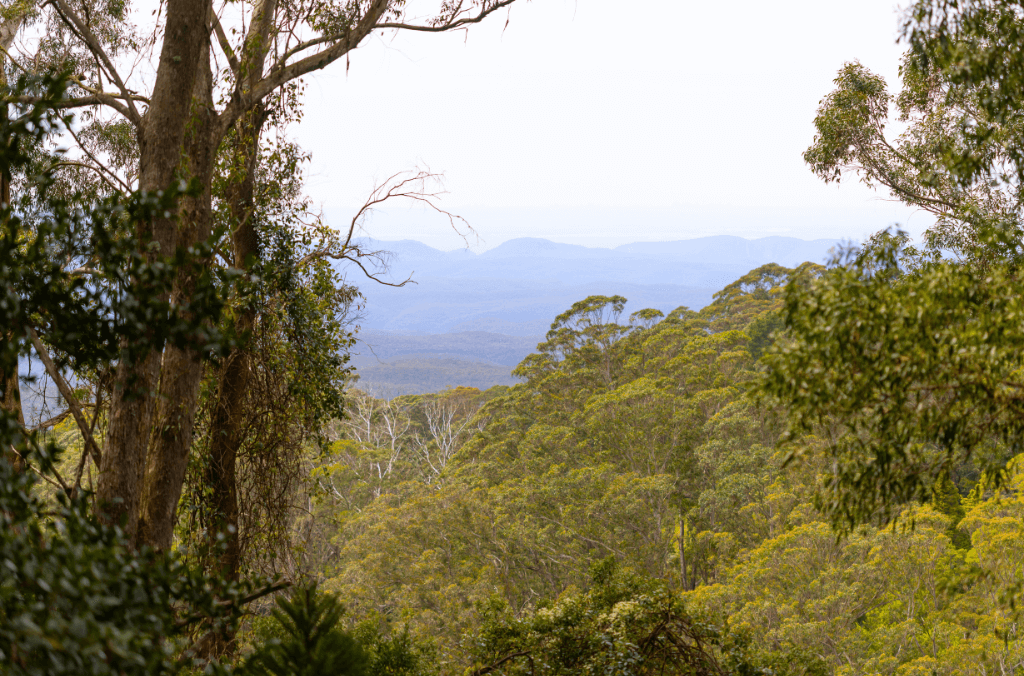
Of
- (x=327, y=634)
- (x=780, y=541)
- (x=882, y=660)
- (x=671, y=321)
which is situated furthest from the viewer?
(x=671, y=321)

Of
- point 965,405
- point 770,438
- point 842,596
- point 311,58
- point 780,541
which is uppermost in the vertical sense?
point 311,58

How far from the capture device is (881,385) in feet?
10.5

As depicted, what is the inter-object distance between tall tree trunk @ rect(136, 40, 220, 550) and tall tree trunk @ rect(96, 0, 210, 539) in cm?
17

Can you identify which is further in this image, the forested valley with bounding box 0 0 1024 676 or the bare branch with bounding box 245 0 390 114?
the bare branch with bounding box 245 0 390 114

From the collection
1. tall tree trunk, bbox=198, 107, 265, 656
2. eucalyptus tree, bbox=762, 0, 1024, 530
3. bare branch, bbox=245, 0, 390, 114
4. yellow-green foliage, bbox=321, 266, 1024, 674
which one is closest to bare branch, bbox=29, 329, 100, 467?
tall tree trunk, bbox=198, 107, 265, 656

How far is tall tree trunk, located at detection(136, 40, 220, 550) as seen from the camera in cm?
414

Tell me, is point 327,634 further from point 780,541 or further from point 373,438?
point 373,438

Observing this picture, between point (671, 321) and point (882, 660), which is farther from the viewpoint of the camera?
point (671, 321)

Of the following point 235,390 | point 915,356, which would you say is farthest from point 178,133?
point 915,356

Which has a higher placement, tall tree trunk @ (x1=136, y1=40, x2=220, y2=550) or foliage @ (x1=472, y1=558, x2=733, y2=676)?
tall tree trunk @ (x1=136, y1=40, x2=220, y2=550)

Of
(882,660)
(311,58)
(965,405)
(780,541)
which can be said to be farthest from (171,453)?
(882,660)

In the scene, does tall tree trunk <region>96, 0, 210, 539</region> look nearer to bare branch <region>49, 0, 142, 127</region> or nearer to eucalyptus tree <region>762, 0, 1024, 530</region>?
bare branch <region>49, 0, 142, 127</region>

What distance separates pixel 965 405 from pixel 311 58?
5.13 m

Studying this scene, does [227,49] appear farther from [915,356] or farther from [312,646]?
[915,356]
